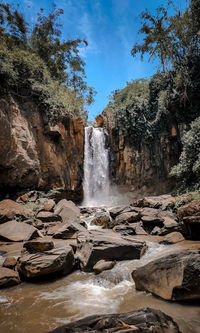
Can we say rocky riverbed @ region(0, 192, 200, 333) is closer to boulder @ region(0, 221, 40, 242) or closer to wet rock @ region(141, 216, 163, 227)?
boulder @ region(0, 221, 40, 242)

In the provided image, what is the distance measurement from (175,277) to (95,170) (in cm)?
1167

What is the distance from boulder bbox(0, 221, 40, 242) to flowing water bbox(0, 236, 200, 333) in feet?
8.69

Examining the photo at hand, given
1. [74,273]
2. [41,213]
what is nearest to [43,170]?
[41,213]

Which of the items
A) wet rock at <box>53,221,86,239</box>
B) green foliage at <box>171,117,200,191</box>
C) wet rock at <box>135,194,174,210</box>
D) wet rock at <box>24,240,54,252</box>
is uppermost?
green foliage at <box>171,117,200,191</box>

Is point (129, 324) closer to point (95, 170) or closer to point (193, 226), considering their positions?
point (193, 226)

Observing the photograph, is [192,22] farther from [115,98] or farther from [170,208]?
[170,208]

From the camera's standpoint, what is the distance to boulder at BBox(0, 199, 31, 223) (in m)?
6.68

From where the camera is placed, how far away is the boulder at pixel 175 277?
78.7 inches

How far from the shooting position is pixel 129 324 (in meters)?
1.42

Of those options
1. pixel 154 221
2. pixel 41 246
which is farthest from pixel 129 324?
pixel 154 221

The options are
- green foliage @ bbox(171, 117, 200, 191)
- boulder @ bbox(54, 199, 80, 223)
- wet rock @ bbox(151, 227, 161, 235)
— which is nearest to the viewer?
wet rock @ bbox(151, 227, 161, 235)

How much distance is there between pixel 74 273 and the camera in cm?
346

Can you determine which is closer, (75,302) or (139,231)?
(75,302)

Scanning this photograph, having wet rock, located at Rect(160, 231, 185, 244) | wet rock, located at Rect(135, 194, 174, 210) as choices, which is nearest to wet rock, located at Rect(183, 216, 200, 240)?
wet rock, located at Rect(160, 231, 185, 244)
